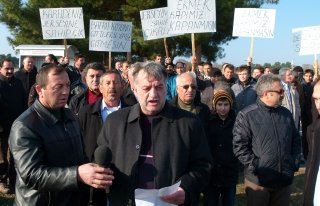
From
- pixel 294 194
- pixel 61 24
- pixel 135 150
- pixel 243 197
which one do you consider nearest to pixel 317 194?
pixel 135 150

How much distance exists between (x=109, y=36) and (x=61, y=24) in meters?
1.21

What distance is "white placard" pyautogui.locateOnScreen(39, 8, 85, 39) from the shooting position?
33.9 feet

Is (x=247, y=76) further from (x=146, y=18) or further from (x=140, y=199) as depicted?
(x=140, y=199)

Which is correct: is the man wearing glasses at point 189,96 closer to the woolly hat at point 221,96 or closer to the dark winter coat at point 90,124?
the woolly hat at point 221,96

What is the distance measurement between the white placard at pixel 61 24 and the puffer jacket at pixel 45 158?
24.3 ft

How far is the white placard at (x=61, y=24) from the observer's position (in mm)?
10344

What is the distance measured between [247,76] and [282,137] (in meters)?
3.89

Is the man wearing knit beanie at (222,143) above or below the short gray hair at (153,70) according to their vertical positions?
below

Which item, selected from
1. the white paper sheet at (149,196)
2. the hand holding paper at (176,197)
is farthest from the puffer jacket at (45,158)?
the hand holding paper at (176,197)

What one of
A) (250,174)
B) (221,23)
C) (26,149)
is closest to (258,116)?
(250,174)

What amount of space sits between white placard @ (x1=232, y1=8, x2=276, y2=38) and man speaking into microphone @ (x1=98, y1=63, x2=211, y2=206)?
25.0ft

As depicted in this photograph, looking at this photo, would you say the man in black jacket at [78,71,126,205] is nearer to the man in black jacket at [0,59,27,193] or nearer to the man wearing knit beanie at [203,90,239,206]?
the man wearing knit beanie at [203,90,239,206]

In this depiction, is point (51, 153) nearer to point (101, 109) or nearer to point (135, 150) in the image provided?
point (135, 150)

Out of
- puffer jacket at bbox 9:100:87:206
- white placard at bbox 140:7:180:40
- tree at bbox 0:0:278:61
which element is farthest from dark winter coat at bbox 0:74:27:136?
tree at bbox 0:0:278:61
